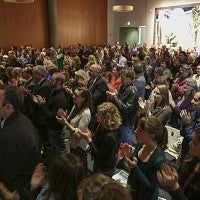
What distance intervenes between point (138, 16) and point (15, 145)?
15675 mm

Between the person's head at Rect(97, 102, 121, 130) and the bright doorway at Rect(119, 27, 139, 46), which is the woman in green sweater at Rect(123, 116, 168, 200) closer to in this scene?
the person's head at Rect(97, 102, 121, 130)

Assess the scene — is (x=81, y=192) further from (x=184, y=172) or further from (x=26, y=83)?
(x=26, y=83)

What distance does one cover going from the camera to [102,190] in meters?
1.38

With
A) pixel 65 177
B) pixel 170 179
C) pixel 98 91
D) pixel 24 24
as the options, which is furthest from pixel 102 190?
pixel 24 24

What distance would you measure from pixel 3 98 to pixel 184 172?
5.61 feet

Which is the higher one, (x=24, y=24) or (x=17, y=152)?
(x=24, y=24)

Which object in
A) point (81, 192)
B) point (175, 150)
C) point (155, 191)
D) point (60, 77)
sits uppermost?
point (60, 77)

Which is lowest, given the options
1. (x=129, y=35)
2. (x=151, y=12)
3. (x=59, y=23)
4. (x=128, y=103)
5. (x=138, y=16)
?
(x=128, y=103)

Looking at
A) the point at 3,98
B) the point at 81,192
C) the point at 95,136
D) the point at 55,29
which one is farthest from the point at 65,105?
the point at 55,29

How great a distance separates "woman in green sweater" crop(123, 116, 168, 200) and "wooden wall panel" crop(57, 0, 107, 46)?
14.1m

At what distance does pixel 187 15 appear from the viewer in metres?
13.8

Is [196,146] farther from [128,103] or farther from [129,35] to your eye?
[129,35]

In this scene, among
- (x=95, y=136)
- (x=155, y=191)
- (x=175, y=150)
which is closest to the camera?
(x=155, y=191)

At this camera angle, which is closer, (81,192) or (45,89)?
(81,192)
